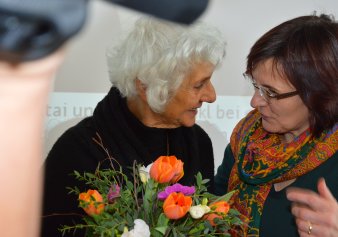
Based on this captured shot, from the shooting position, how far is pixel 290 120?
1.56m

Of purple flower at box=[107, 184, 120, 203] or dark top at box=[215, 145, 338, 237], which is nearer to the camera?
purple flower at box=[107, 184, 120, 203]

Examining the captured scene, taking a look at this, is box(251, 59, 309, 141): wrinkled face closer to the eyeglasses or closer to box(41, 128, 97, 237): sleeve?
the eyeglasses

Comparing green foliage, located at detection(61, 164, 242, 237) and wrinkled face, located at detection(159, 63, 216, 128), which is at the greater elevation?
wrinkled face, located at detection(159, 63, 216, 128)

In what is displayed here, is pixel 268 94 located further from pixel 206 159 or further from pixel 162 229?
pixel 162 229

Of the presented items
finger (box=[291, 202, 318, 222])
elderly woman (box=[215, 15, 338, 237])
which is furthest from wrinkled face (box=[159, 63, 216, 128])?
finger (box=[291, 202, 318, 222])

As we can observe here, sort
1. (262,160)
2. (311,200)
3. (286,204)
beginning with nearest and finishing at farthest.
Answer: (311,200), (286,204), (262,160)

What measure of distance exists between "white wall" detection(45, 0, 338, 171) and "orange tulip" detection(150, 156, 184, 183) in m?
1.42

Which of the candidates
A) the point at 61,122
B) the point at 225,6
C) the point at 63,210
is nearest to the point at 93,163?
the point at 63,210

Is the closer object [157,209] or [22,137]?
[22,137]

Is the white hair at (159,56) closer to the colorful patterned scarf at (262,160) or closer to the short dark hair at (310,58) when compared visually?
the short dark hair at (310,58)

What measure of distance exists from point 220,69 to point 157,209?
1675 millimetres

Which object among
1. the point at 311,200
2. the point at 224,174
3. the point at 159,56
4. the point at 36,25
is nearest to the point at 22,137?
the point at 36,25

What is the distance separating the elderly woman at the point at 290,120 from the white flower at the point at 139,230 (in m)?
0.67

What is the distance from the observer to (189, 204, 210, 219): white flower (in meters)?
0.88
